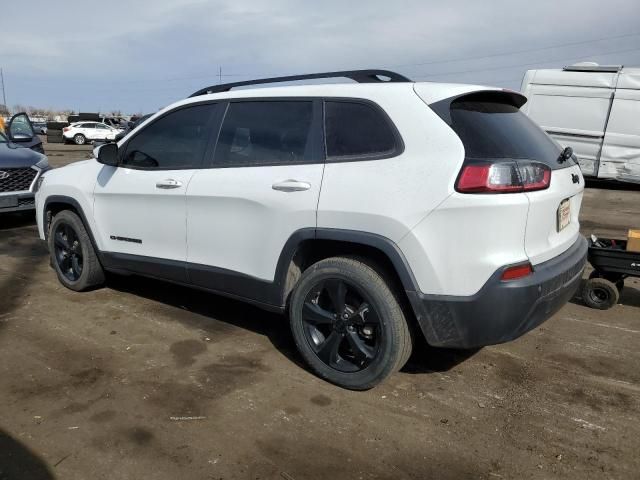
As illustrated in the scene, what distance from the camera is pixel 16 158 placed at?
7.86 metres

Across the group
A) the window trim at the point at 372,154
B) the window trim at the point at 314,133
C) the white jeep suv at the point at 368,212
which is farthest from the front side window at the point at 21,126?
the window trim at the point at 372,154

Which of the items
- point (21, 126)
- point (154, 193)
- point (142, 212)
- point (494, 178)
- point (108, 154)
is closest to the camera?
point (494, 178)

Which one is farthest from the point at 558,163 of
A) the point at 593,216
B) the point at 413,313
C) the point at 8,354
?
the point at 593,216

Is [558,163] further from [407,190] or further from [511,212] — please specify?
[407,190]

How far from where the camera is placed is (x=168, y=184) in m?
3.94

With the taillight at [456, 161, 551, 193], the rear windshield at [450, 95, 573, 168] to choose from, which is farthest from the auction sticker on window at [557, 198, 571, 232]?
the taillight at [456, 161, 551, 193]

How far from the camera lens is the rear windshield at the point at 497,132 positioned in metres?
2.84

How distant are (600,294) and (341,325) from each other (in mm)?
2766

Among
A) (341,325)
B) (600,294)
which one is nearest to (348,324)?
(341,325)

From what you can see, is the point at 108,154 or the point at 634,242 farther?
the point at 634,242

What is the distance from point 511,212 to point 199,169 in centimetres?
214

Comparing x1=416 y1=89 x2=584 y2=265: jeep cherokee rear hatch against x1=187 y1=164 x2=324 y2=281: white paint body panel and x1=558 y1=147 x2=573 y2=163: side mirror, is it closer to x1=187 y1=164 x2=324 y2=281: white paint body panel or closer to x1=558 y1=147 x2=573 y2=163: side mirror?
x1=558 y1=147 x2=573 y2=163: side mirror

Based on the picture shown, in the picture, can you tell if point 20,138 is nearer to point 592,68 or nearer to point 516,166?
point 516,166

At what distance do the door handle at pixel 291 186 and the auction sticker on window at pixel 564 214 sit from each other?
1.42 metres
